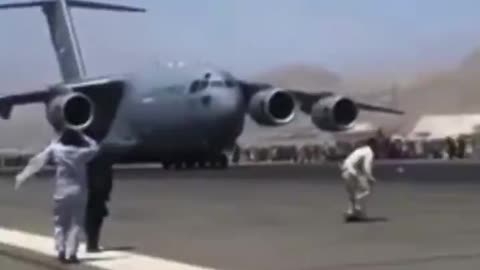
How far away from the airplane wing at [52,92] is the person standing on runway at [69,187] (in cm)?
3253

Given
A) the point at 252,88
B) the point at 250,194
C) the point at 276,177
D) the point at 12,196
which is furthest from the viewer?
the point at 252,88

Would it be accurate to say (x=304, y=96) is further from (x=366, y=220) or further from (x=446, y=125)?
(x=446, y=125)

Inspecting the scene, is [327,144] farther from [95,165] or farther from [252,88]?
[95,165]

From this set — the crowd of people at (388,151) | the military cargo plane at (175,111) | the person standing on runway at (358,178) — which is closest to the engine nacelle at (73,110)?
the military cargo plane at (175,111)

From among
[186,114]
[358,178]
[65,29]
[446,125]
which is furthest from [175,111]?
[446,125]

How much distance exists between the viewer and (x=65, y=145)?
13.0m

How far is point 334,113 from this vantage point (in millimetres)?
46375

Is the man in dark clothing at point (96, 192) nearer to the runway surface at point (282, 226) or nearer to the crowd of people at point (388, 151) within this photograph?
the runway surface at point (282, 226)

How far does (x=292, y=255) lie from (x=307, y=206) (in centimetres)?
819

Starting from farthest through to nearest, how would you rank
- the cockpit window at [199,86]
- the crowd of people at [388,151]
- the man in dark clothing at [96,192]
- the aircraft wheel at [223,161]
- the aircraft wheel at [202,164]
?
the crowd of people at [388,151], the aircraft wheel at [202,164], the aircraft wheel at [223,161], the cockpit window at [199,86], the man in dark clothing at [96,192]

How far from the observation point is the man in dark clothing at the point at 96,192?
13.5 m

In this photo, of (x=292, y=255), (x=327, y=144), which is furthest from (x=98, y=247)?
(x=327, y=144)

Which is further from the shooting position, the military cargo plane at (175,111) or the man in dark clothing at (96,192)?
the military cargo plane at (175,111)

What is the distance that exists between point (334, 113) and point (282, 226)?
29.5m
